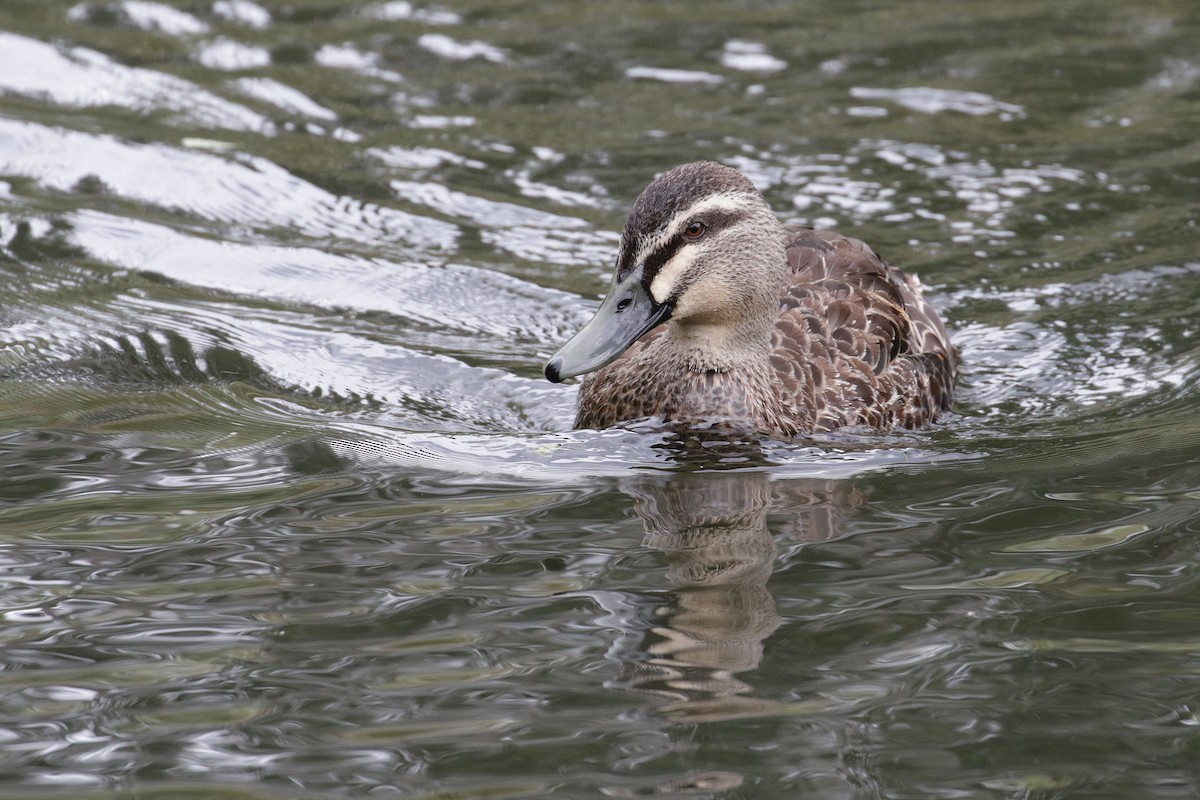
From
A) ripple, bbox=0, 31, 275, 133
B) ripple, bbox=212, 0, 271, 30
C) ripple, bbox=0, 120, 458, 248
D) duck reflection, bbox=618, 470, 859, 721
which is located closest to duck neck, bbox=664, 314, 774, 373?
duck reflection, bbox=618, 470, 859, 721

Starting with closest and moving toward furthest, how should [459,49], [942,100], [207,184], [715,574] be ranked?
1. [715,574]
2. [207,184]
3. [942,100]
4. [459,49]

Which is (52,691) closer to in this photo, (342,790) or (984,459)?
(342,790)

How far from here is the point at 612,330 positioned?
6.64 metres

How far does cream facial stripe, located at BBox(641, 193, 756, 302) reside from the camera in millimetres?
6758

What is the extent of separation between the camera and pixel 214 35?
522 inches

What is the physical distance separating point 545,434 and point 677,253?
107 centimetres

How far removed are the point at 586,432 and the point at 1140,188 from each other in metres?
5.50

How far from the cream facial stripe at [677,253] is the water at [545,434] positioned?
75cm

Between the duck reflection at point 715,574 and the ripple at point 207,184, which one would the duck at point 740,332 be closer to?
the duck reflection at point 715,574

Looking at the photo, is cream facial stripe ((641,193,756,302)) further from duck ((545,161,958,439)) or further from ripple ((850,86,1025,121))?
ripple ((850,86,1025,121))

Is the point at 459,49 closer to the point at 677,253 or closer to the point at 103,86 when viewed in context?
the point at 103,86

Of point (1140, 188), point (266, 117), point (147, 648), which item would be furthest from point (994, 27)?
point (147, 648)

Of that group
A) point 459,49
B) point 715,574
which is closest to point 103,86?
point 459,49

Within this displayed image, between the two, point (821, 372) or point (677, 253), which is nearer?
point (677, 253)
